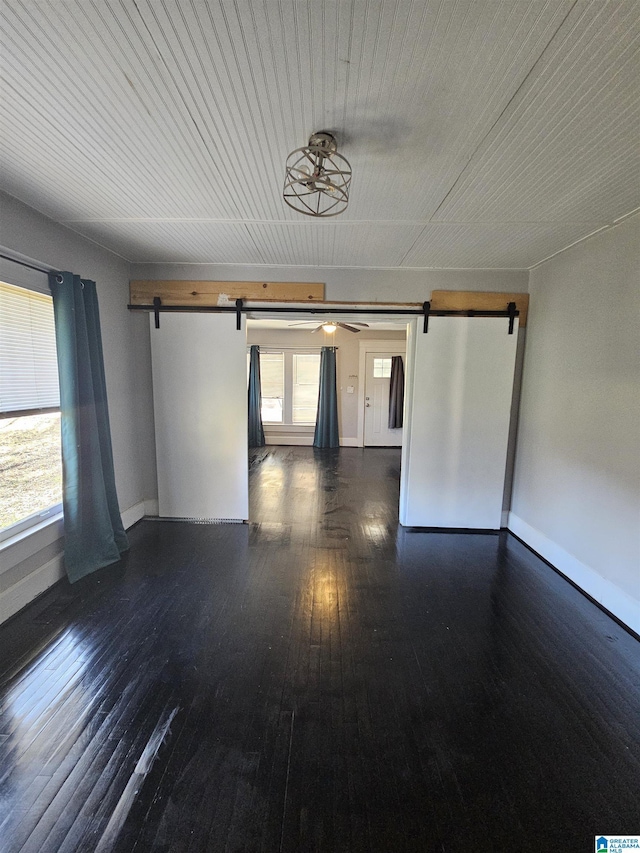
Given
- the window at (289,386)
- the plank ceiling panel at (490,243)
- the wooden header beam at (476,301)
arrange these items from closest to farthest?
1. the plank ceiling panel at (490,243)
2. the wooden header beam at (476,301)
3. the window at (289,386)

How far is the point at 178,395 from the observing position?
137 inches

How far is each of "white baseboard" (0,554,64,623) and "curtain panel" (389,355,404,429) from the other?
5.94m

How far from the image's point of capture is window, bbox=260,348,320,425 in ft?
24.7

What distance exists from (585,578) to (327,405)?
528cm

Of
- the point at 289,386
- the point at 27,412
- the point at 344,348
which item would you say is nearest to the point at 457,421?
the point at 27,412

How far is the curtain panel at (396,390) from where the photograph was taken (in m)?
7.27

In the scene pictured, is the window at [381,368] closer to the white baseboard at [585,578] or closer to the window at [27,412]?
the white baseboard at [585,578]

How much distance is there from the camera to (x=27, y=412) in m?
2.30

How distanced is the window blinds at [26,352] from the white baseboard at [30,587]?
3.36ft

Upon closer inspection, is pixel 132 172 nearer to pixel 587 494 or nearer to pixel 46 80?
pixel 46 80

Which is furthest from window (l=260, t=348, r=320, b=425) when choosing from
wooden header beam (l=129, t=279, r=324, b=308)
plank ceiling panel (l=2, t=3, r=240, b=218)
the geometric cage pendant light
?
the geometric cage pendant light

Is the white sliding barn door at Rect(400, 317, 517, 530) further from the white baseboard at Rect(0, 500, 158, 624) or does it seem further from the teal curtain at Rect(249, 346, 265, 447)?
the teal curtain at Rect(249, 346, 265, 447)

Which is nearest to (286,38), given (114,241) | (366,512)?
(114,241)

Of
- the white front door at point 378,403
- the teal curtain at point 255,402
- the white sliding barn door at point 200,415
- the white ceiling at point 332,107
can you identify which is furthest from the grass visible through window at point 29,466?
the white front door at point 378,403
